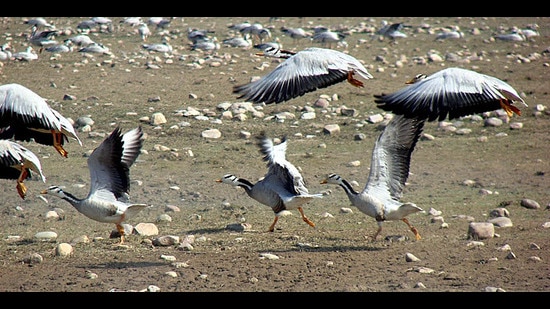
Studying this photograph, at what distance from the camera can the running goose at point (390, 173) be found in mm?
8109

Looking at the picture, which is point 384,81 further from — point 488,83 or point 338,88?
point 488,83

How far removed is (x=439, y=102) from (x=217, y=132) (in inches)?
216

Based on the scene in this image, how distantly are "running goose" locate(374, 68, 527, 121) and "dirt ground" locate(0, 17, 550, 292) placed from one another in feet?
4.30

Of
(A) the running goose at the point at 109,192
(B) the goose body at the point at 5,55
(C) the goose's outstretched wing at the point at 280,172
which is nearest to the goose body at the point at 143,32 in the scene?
(B) the goose body at the point at 5,55

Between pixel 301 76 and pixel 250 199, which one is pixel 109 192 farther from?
pixel 250 199

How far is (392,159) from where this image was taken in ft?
27.0

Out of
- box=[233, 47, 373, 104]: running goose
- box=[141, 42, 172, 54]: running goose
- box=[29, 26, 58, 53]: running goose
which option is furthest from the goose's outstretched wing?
box=[29, 26, 58, 53]: running goose

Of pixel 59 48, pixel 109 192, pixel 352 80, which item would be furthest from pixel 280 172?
pixel 59 48

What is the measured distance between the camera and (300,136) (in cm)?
1221

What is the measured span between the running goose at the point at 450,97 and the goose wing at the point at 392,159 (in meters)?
0.79

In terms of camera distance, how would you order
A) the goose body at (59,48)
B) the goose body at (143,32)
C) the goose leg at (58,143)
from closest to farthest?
the goose leg at (58,143), the goose body at (59,48), the goose body at (143,32)

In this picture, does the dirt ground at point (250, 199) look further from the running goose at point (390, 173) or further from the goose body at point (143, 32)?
the goose body at point (143, 32)

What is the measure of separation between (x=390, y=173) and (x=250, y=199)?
229 centimetres

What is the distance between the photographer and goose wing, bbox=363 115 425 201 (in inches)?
321
